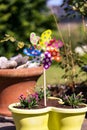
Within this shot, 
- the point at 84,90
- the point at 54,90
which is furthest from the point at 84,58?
the point at 54,90

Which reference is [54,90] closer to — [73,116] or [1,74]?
[1,74]

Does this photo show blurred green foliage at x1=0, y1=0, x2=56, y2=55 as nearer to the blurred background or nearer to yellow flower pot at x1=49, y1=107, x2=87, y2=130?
the blurred background

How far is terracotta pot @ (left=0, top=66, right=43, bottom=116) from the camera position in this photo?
5.15 meters

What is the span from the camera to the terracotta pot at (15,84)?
16.9 ft

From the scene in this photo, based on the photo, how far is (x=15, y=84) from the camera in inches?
209

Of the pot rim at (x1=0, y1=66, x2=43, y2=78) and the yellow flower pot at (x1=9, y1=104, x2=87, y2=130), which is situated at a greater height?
the pot rim at (x1=0, y1=66, x2=43, y2=78)

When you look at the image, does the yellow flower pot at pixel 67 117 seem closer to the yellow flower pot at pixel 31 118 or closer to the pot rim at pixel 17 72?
the yellow flower pot at pixel 31 118

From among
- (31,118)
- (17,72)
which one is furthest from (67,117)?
(17,72)

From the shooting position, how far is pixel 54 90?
6.77 metres

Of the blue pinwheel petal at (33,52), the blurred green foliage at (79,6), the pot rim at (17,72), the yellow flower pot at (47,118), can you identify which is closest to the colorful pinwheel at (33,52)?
the blue pinwheel petal at (33,52)

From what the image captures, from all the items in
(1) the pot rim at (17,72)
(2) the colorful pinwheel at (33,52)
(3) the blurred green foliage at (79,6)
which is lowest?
(1) the pot rim at (17,72)

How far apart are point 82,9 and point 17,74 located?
1547 mm

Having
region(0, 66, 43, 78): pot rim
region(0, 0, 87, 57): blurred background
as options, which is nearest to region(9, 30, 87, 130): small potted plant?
region(0, 66, 43, 78): pot rim

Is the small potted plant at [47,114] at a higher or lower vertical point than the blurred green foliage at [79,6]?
lower
